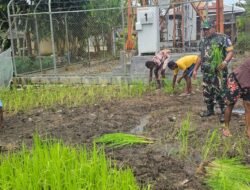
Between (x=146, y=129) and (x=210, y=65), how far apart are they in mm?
1383

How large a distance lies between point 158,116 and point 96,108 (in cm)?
147

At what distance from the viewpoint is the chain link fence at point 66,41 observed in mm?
11016

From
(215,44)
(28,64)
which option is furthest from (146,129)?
(28,64)

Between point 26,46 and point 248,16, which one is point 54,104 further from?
point 248,16

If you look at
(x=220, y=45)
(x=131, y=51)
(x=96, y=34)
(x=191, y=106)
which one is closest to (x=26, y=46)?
(x=96, y=34)

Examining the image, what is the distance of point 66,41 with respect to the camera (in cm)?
1154

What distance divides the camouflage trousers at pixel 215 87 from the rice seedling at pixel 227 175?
7.21 feet

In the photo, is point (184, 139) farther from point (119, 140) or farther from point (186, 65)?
point (186, 65)

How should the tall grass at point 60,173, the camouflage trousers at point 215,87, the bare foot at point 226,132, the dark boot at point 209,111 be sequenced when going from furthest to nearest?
the dark boot at point 209,111 → the camouflage trousers at point 215,87 → the bare foot at point 226,132 → the tall grass at point 60,173

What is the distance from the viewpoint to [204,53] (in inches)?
225

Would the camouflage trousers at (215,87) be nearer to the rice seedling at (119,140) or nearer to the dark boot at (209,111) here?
the dark boot at (209,111)

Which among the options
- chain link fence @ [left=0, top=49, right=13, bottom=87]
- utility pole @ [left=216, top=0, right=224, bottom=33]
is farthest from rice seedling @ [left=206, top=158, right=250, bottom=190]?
chain link fence @ [left=0, top=49, right=13, bottom=87]

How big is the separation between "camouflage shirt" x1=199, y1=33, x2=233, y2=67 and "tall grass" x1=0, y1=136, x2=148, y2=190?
3.05 meters

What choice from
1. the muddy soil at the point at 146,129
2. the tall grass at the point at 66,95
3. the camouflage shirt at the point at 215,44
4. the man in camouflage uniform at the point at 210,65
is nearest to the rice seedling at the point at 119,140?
the muddy soil at the point at 146,129
